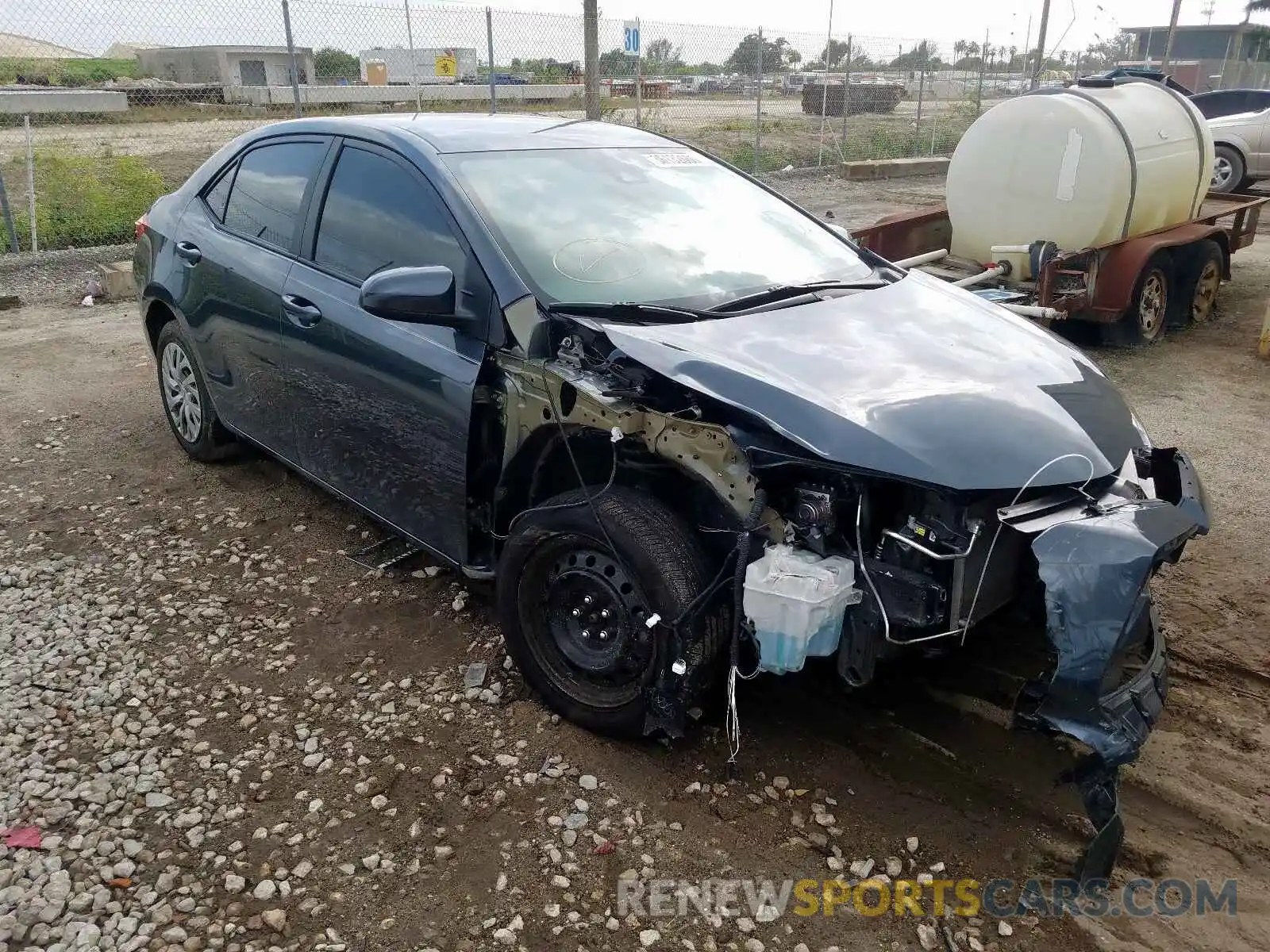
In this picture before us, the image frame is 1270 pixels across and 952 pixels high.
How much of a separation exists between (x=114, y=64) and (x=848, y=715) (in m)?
25.0

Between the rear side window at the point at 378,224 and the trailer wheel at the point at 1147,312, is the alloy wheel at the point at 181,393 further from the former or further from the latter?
the trailer wheel at the point at 1147,312

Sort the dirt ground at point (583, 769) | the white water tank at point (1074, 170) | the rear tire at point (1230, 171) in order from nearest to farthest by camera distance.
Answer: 1. the dirt ground at point (583, 769)
2. the white water tank at point (1074, 170)
3. the rear tire at point (1230, 171)

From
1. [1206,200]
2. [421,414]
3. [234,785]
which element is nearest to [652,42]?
[1206,200]

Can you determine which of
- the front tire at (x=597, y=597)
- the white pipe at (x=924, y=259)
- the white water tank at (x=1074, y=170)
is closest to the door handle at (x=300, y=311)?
the front tire at (x=597, y=597)

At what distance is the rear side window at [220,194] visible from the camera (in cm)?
465

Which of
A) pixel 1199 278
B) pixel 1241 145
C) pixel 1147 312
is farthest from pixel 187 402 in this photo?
pixel 1241 145

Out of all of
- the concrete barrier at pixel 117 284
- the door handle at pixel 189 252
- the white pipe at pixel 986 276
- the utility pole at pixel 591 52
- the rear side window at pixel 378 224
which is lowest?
the concrete barrier at pixel 117 284

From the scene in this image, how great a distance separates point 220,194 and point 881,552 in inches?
144

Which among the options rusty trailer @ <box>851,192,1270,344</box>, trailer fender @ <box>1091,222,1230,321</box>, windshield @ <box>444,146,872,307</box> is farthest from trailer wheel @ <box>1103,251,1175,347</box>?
windshield @ <box>444,146,872,307</box>

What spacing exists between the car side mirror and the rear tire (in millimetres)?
13906

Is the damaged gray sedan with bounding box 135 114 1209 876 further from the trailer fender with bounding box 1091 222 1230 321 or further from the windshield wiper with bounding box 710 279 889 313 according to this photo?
the trailer fender with bounding box 1091 222 1230 321

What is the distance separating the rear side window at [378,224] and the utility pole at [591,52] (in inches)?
340

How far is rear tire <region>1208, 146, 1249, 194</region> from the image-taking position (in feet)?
45.0

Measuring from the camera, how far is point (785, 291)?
354 centimetres
